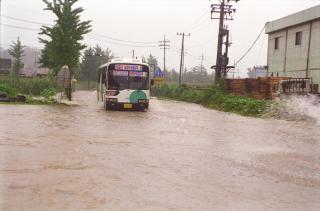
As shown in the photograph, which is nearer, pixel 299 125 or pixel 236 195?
pixel 236 195

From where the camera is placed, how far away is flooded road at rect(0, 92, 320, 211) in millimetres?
7277

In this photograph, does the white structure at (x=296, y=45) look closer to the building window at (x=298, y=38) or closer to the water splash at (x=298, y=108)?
the building window at (x=298, y=38)

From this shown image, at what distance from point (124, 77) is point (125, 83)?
0.34m

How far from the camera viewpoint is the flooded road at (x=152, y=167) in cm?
728

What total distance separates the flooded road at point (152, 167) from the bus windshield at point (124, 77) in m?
6.49

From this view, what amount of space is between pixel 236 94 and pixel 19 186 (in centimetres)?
2725

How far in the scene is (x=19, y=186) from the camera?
25.4 feet

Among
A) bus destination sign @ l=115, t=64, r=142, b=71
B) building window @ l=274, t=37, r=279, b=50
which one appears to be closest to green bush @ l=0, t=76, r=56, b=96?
bus destination sign @ l=115, t=64, r=142, b=71

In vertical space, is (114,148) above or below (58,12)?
below

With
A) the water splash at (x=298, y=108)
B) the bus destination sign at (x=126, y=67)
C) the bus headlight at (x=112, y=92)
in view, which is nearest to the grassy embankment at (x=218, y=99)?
the water splash at (x=298, y=108)

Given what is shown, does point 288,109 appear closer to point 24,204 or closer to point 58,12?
point 24,204

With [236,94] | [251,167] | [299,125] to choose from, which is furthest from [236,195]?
[236,94]

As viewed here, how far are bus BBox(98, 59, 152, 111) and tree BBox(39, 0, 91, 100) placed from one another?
52.0ft

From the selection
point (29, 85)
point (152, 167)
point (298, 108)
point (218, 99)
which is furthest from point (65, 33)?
point (152, 167)
